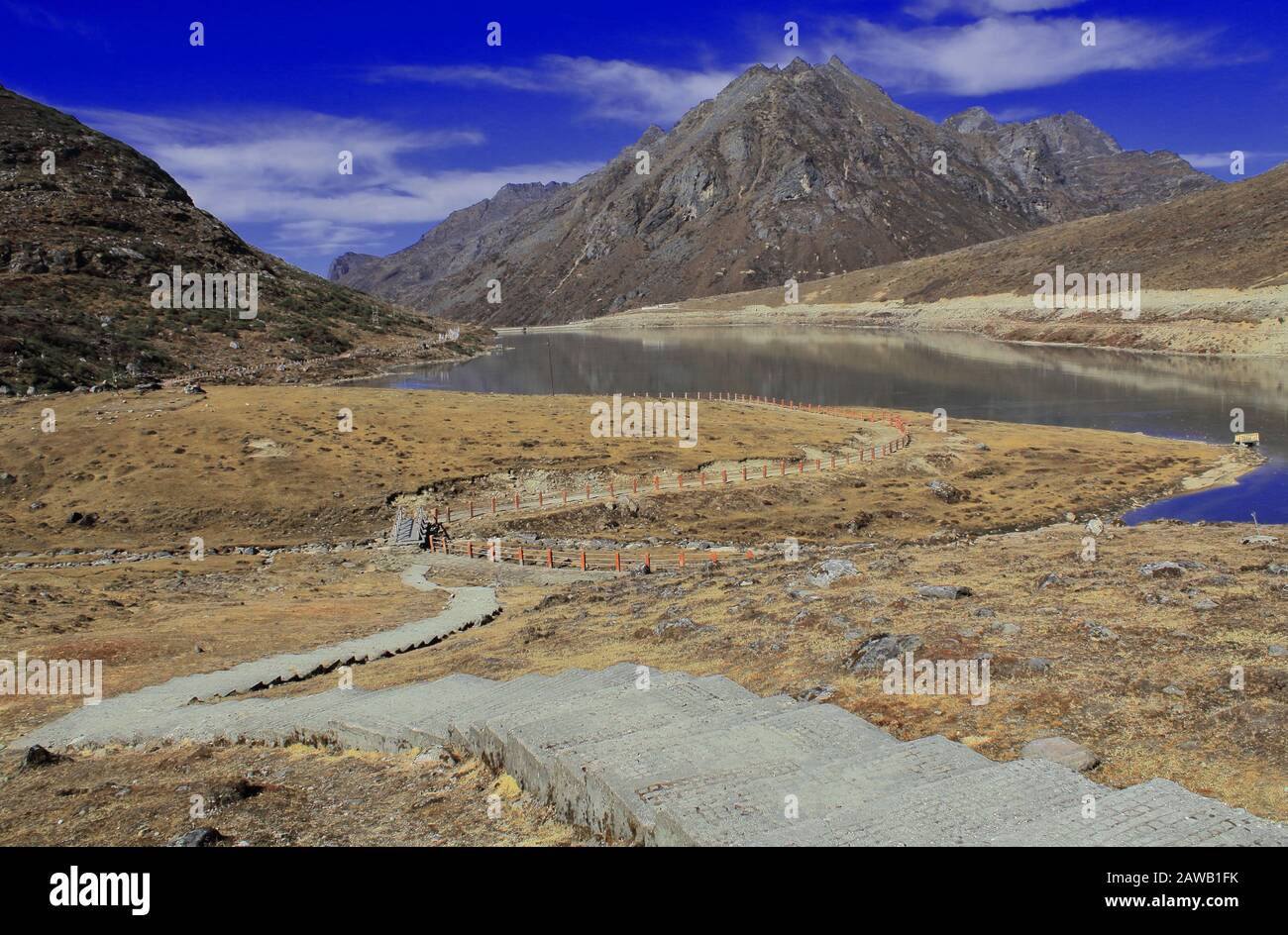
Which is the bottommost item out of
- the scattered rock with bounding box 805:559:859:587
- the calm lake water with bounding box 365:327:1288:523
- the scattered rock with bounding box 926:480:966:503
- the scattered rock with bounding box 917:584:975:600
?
the scattered rock with bounding box 805:559:859:587

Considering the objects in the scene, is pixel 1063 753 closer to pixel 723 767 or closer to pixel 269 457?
pixel 723 767

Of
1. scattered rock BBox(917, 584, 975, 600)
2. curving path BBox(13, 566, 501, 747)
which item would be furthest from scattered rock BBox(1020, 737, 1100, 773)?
curving path BBox(13, 566, 501, 747)

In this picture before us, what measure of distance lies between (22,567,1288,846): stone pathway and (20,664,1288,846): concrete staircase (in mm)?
20

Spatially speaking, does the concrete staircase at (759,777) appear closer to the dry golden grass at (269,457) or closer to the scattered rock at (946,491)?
the dry golden grass at (269,457)

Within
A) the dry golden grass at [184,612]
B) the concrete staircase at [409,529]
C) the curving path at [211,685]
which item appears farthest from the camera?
the concrete staircase at [409,529]

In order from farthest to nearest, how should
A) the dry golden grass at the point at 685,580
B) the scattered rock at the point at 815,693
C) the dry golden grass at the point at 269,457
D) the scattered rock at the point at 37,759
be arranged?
the dry golden grass at the point at 269,457 → the scattered rock at the point at 815,693 → the scattered rock at the point at 37,759 → the dry golden grass at the point at 685,580

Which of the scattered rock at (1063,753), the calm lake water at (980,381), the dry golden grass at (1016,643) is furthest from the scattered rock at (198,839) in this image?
the calm lake water at (980,381)

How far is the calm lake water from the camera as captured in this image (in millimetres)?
57594

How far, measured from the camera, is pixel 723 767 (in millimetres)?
8016

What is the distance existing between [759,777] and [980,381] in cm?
8931

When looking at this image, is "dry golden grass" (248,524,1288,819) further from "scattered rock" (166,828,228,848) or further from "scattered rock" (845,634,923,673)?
"scattered rock" (166,828,228,848)

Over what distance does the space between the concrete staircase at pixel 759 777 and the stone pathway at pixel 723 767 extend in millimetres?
20

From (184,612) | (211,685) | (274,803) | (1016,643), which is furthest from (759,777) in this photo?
(184,612)

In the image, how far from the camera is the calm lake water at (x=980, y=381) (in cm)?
5759
